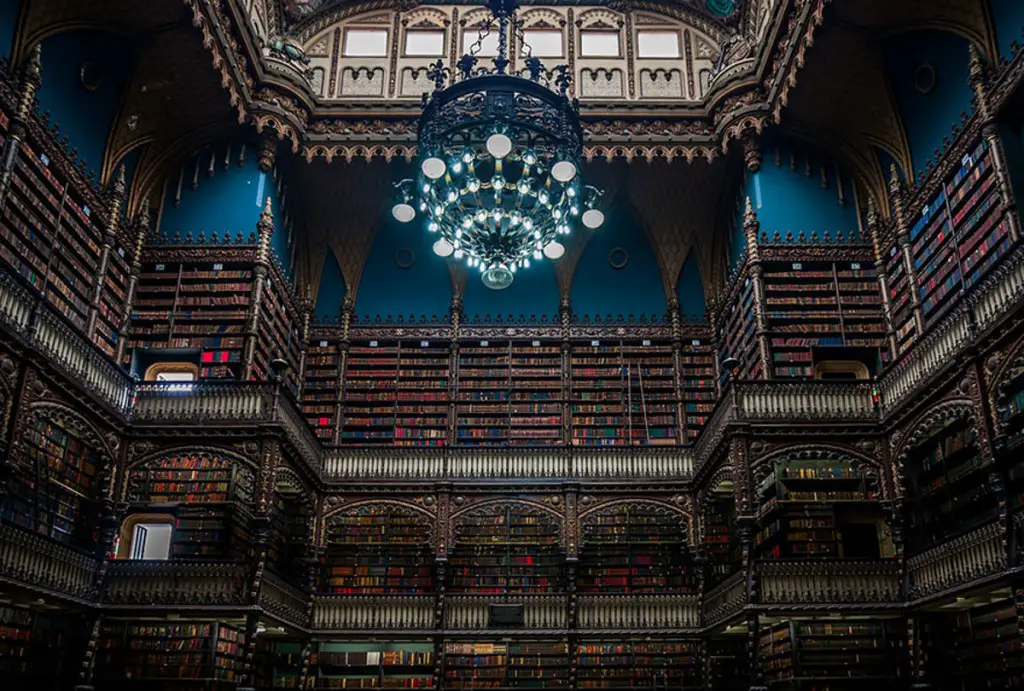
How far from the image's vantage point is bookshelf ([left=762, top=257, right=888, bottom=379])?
12.2 metres

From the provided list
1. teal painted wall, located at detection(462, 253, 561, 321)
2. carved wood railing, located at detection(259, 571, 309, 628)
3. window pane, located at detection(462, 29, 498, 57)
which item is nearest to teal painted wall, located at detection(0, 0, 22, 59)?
carved wood railing, located at detection(259, 571, 309, 628)

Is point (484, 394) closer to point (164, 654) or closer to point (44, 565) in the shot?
point (164, 654)

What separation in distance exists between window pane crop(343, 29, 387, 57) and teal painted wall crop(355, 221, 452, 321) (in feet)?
10.0

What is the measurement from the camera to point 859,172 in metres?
13.1

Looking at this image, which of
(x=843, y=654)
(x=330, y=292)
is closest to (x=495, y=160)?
(x=843, y=654)

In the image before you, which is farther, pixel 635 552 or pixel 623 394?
pixel 623 394

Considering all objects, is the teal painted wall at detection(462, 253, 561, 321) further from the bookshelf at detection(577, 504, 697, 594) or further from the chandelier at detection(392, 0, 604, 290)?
the chandelier at detection(392, 0, 604, 290)

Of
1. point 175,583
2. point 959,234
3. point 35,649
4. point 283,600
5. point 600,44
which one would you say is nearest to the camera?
point 35,649

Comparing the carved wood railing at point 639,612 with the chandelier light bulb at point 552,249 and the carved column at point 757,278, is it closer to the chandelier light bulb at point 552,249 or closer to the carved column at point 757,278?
the carved column at point 757,278

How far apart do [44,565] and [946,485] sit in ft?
32.6

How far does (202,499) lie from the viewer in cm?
1202

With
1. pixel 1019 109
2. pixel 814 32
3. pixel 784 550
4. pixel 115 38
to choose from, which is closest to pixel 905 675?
pixel 784 550

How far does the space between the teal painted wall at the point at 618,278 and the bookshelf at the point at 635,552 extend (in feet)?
12.3

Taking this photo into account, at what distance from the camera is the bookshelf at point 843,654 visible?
10391 mm
